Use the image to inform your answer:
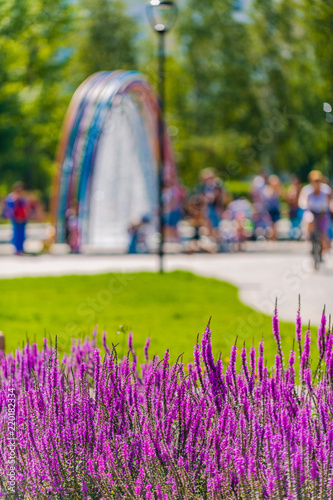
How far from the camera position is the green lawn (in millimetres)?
9039

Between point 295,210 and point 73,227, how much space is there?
616cm

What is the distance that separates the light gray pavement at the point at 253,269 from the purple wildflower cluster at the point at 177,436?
5.37 m

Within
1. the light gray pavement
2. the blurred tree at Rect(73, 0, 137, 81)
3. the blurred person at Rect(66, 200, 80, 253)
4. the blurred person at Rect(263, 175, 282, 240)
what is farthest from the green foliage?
the blurred person at Rect(263, 175, 282, 240)

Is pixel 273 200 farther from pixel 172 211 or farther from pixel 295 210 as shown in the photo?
pixel 172 211

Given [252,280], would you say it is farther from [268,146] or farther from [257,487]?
[268,146]

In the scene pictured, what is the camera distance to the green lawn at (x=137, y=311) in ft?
29.7

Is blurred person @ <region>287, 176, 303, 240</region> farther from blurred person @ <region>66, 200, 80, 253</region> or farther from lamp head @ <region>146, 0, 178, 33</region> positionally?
lamp head @ <region>146, 0, 178, 33</region>

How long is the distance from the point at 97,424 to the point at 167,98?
182 feet

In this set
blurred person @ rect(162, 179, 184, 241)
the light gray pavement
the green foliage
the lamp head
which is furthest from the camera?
blurred person @ rect(162, 179, 184, 241)

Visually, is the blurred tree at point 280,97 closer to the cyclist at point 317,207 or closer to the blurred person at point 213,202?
the blurred person at point 213,202

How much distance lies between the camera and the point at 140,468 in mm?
4152

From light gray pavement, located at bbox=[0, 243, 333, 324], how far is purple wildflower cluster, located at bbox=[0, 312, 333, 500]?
5.37 m

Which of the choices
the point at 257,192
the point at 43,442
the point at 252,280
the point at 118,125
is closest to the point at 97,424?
the point at 43,442

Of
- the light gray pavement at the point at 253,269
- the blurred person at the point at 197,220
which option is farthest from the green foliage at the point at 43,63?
the blurred person at the point at 197,220
